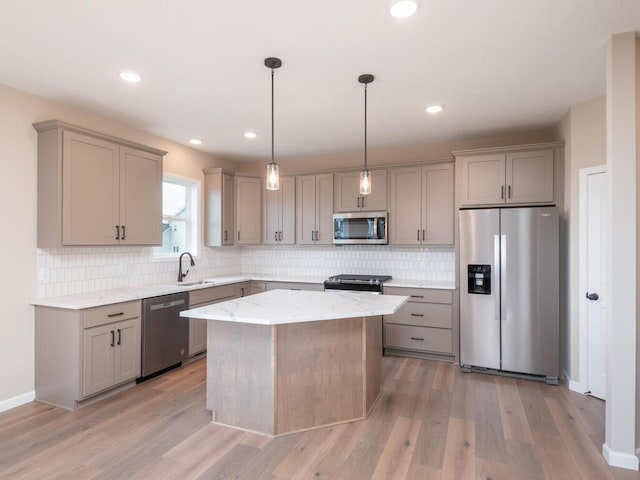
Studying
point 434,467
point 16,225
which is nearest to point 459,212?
point 434,467

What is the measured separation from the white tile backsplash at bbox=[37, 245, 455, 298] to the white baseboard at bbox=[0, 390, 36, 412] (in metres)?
0.83

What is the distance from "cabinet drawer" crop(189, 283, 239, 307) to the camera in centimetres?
407

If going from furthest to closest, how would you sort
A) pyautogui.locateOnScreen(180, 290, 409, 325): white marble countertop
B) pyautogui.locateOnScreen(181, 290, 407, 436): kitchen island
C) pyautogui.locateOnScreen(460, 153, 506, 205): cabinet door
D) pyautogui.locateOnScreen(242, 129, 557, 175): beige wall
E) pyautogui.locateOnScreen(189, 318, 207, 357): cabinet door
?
1. pyautogui.locateOnScreen(242, 129, 557, 175): beige wall
2. pyautogui.locateOnScreen(189, 318, 207, 357): cabinet door
3. pyautogui.locateOnScreen(460, 153, 506, 205): cabinet door
4. pyautogui.locateOnScreen(181, 290, 407, 436): kitchen island
5. pyautogui.locateOnScreen(180, 290, 409, 325): white marble countertop

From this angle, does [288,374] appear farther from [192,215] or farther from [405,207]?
[192,215]

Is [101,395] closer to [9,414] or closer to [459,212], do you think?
[9,414]

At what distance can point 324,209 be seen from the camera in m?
5.05

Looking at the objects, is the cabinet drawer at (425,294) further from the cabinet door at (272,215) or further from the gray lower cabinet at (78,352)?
the gray lower cabinet at (78,352)

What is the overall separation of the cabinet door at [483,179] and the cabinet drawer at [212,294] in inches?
119

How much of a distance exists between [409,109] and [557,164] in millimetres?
A: 1655

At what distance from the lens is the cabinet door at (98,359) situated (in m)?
2.97

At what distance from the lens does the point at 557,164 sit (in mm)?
3732

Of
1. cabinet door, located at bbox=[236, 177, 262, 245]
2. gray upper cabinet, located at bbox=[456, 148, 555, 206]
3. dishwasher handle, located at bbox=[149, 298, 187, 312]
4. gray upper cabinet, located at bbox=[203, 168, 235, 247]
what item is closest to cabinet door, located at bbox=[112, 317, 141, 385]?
dishwasher handle, located at bbox=[149, 298, 187, 312]

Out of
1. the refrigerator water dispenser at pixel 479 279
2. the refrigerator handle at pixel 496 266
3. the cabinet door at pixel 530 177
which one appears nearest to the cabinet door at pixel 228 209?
the refrigerator water dispenser at pixel 479 279

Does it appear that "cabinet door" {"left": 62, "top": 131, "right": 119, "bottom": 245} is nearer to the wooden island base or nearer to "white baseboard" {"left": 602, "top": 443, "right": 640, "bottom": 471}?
the wooden island base
